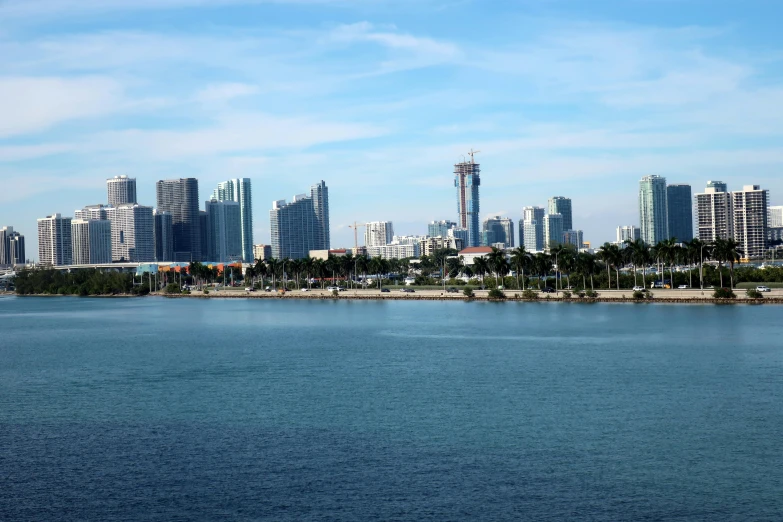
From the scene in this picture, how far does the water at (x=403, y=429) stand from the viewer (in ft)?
76.7

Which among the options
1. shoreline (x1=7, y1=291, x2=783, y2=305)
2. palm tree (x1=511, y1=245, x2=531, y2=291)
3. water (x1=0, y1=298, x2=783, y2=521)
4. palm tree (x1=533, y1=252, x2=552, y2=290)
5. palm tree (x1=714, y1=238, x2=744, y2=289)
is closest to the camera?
water (x1=0, y1=298, x2=783, y2=521)

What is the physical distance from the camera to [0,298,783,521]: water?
76.7 ft

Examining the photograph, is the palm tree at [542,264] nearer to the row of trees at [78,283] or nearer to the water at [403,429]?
the water at [403,429]

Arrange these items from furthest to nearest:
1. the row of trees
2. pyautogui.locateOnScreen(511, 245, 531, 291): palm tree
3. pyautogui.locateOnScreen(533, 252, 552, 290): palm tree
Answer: the row of trees, pyautogui.locateOnScreen(533, 252, 552, 290): palm tree, pyautogui.locateOnScreen(511, 245, 531, 291): palm tree

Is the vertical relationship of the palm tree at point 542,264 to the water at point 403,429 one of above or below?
above

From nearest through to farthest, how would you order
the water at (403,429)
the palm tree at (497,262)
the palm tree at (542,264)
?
the water at (403,429), the palm tree at (542,264), the palm tree at (497,262)

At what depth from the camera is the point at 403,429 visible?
102ft

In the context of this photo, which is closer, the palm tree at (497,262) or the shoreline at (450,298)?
the shoreline at (450,298)

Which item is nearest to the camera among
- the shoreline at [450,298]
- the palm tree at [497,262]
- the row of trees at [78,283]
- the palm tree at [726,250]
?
the shoreline at [450,298]

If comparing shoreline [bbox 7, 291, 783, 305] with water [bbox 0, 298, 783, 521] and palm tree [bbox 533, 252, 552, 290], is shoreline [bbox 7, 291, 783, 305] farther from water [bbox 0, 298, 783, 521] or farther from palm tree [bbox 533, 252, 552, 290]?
water [bbox 0, 298, 783, 521]

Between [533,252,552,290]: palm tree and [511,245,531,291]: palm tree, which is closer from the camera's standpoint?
[511,245,531,291]: palm tree

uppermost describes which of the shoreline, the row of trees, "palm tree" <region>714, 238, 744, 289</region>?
"palm tree" <region>714, 238, 744, 289</region>

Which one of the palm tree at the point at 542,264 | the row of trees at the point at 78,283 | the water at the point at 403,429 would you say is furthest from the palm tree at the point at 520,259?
the row of trees at the point at 78,283

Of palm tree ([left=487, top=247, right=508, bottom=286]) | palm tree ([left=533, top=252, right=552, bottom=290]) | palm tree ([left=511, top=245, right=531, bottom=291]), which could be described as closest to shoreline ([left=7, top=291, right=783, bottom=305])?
palm tree ([left=511, top=245, right=531, bottom=291])
